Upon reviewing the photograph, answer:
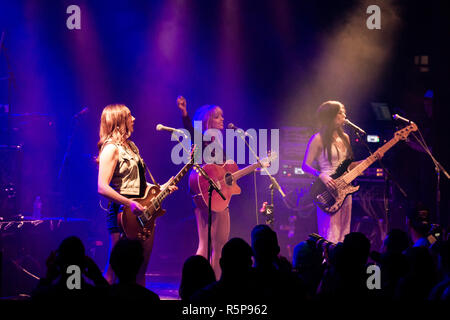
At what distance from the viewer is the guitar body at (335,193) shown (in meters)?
6.27

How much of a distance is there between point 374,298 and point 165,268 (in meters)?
6.05

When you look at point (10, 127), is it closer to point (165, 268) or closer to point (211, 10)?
point (165, 268)

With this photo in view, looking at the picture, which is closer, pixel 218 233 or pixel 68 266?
pixel 68 266

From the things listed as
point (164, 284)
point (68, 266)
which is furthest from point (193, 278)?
point (164, 284)

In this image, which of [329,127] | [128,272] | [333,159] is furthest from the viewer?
[329,127]

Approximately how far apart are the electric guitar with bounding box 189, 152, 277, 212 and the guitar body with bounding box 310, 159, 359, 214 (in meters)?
0.77

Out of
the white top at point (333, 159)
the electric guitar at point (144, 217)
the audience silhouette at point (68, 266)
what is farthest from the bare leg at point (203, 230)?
the audience silhouette at point (68, 266)

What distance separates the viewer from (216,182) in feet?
19.9

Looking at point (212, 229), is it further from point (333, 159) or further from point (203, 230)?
point (333, 159)

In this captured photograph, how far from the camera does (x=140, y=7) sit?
862cm

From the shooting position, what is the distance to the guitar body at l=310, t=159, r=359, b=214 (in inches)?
247

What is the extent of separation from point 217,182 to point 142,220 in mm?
1648
